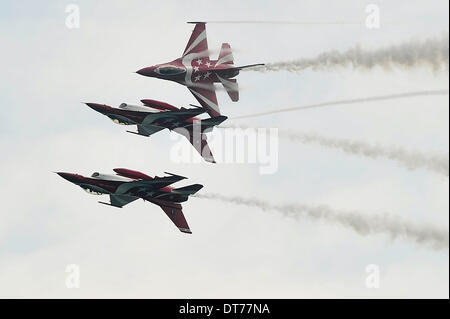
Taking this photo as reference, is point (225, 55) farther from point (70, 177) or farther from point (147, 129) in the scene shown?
point (70, 177)

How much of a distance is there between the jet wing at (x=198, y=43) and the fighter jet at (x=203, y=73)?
0.25 ft

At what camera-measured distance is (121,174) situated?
264 ft

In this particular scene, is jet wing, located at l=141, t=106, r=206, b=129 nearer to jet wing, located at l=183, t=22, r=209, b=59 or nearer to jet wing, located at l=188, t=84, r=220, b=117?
jet wing, located at l=188, t=84, r=220, b=117

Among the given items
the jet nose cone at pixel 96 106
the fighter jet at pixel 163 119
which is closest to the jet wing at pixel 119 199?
the fighter jet at pixel 163 119

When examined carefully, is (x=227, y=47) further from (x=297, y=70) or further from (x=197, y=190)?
(x=197, y=190)

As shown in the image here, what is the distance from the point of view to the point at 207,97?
8556cm

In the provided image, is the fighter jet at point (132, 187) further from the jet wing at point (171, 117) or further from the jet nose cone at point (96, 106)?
the jet nose cone at point (96, 106)

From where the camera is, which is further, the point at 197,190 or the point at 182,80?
the point at 182,80

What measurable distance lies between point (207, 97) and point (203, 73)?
2.26 metres

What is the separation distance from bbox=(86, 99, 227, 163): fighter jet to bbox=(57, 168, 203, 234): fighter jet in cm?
348

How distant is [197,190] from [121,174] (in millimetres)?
5639
